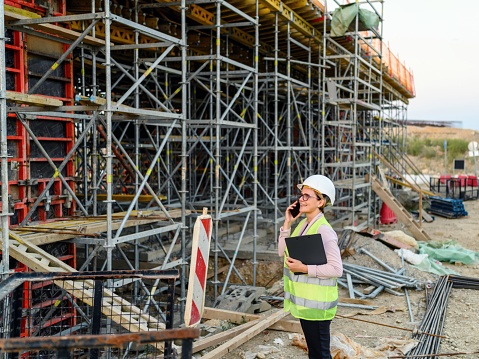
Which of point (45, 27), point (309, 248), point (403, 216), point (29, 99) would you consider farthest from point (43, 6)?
point (403, 216)

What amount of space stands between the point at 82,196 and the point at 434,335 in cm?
648

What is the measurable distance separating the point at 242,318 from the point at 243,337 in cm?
84

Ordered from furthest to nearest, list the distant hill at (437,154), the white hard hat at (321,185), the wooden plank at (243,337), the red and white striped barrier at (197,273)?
the distant hill at (437,154) → the wooden plank at (243,337) → the white hard hat at (321,185) → the red and white striped barrier at (197,273)

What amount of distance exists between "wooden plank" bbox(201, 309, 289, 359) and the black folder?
86.5 inches

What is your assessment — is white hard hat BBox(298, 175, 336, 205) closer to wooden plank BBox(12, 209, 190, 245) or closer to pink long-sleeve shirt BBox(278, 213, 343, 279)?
pink long-sleeve shirt BBox(278, 213, 343, 279)

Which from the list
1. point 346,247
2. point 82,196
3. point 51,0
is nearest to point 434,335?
point 346,247

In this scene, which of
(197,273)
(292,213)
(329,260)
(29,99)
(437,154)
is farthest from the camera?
(437,154)

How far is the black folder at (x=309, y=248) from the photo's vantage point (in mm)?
4488

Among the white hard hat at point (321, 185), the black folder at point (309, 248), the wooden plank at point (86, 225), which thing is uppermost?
the white hard hat at point (321, 185)

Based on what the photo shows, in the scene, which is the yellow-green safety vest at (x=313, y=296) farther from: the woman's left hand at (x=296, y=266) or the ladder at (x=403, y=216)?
the ladder at (x=403, y=216)

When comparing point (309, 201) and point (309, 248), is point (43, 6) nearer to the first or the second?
point (309, 201)

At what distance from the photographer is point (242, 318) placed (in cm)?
754

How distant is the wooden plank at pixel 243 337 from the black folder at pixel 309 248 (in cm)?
220

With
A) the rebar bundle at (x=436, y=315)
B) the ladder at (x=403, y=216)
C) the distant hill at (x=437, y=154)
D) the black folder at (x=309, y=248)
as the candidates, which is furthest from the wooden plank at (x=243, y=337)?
the distant hill at (x=437, y=154)
